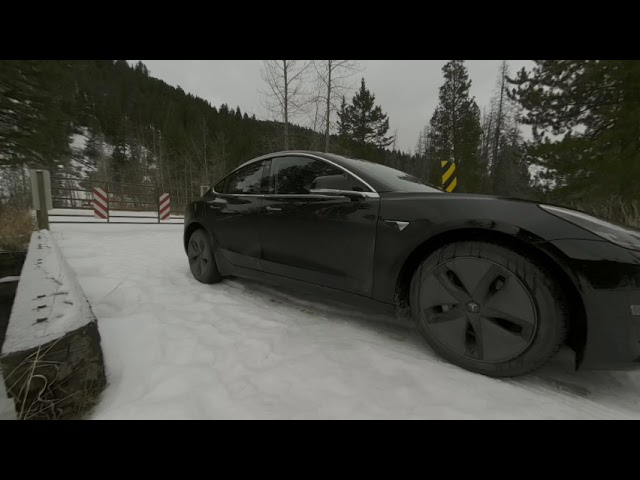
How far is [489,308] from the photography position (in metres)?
1.47

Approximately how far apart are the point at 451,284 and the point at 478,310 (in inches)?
7.4

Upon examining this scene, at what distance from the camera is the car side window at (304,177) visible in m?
A: 1.95

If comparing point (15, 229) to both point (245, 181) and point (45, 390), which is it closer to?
point (245, 181)

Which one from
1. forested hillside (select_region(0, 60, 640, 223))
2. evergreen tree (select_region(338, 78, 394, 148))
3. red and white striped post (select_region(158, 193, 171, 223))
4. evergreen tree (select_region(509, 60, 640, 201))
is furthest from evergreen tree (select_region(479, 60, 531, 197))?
red and white striped post (select_region(158, 193, 171, 223))

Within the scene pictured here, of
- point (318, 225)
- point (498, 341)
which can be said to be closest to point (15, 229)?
point (318, 225)

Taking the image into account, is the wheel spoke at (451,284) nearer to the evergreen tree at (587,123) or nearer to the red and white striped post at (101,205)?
the evergreen tree at (587,123)

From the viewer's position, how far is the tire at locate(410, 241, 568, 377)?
53.1 inches

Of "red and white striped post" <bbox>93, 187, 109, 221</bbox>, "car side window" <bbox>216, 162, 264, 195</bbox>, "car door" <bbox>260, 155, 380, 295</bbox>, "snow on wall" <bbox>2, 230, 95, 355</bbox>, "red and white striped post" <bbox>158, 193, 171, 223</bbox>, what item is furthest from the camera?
"red and white striped post" <bbox>158, 193, 171, 223</bbox>

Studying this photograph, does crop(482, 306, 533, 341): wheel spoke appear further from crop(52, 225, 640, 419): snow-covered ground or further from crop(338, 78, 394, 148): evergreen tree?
crop(338, 78, 394, 148): evergreen tree

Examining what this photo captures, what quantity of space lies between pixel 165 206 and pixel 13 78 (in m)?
5.21

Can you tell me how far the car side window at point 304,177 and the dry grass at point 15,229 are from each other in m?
6.19

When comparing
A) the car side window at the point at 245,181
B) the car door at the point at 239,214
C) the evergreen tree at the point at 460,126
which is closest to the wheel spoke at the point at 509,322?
the car door at the point at 239,214

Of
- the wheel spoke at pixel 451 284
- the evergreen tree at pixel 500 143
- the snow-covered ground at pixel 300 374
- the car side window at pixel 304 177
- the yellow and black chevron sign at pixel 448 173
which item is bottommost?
the snow-covered ground at pixel 300 374
